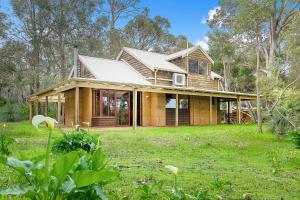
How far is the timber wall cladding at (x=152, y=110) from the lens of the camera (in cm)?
1986

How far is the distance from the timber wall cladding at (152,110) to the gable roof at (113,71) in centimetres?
100

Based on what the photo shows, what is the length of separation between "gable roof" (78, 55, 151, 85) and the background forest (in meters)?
5.08

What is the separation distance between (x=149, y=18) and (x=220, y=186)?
37847 millimetres

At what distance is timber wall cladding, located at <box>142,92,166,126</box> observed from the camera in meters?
19.9

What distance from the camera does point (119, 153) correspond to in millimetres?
7180

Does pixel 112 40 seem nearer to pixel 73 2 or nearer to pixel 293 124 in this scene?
pixel 73 2

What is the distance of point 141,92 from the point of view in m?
20.0

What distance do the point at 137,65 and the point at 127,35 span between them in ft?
55.6

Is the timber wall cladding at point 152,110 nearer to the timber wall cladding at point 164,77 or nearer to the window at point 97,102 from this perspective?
the timber wall cladding at point 164,77

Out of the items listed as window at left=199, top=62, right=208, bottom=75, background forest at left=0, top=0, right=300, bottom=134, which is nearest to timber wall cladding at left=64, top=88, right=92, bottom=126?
background forest at left=0, top=0, right=300, bottom=134

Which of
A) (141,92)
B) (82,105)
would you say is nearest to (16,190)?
(82,105)

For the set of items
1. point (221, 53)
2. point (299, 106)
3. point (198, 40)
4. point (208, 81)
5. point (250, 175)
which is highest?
point (198, 40)

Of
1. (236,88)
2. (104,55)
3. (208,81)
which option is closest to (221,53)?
(236,88)

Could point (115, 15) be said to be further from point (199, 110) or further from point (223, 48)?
point (199, 110)
